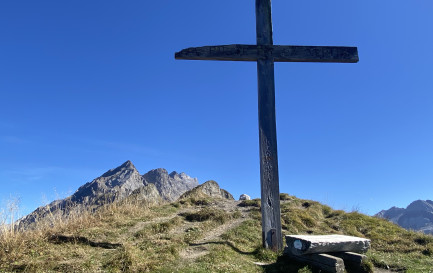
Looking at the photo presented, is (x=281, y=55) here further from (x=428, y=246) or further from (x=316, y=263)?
(x=428, y=246)

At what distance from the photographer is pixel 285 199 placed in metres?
19.3

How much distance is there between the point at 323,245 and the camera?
289 inches

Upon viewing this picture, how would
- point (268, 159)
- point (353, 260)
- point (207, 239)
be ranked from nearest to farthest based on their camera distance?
point (353, 260)
point (268, 159)
point (207, 239)

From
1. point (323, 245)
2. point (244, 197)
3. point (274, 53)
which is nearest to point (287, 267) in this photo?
point (323, 245)

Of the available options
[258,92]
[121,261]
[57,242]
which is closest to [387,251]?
[258,92]

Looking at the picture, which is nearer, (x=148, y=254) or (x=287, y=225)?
(x=148, y=254)

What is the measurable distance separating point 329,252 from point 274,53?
21.2ft

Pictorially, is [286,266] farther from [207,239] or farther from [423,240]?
[423,240]


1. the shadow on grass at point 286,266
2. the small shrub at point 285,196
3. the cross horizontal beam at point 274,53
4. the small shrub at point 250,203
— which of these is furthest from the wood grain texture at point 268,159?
the small shrub at point 285,196

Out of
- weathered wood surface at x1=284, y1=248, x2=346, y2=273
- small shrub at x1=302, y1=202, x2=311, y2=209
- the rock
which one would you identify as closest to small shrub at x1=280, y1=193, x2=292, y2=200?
small shrub at x1=302, y1=202, x2=311, y2=209

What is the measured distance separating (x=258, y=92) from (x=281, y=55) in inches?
63.9

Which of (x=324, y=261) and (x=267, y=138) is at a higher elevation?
(x=267, y=138)

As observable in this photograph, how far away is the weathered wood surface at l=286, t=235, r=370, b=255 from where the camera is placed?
23.9ft

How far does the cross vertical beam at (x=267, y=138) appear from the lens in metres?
9.20
